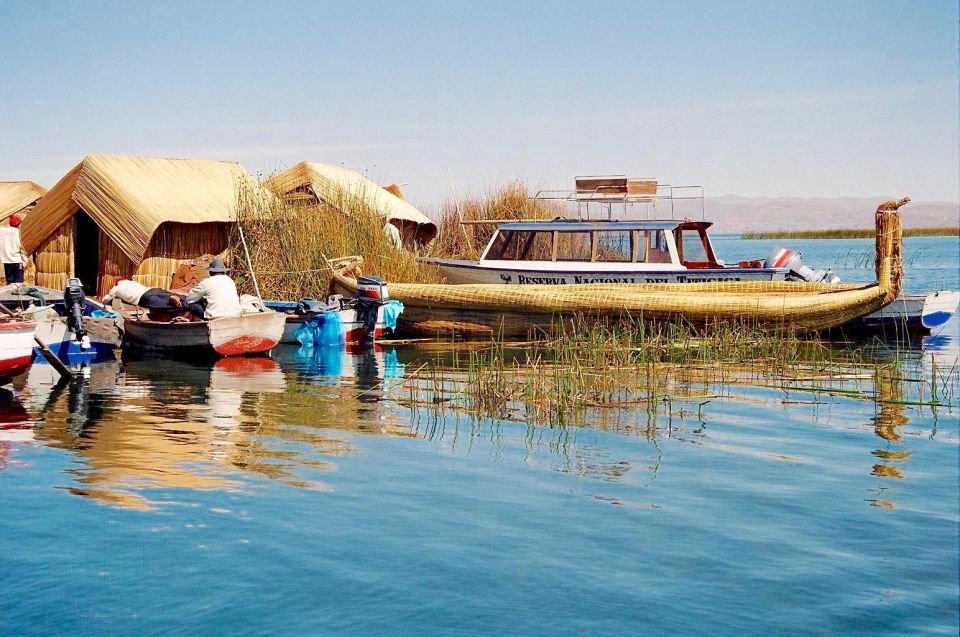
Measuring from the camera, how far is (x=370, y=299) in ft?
61.4

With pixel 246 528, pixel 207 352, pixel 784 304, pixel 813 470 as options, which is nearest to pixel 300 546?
pixel 246 528

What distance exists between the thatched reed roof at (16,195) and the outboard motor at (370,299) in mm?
11253

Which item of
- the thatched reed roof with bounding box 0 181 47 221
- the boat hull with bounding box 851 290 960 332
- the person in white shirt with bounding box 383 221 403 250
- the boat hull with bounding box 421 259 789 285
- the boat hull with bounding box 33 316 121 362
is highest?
the thatched reed roof with bounding box 0 181 47 221

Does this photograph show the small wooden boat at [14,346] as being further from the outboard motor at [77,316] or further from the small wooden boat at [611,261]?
the small wooden boat at [611,261]

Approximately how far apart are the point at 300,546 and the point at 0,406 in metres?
6.85

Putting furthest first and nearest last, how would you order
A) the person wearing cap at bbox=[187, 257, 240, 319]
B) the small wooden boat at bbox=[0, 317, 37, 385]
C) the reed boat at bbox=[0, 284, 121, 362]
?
the person wearing cap at bbox=[187, 257, 240, 319], the reed boat at bbox=[0, 284, 121, 362], the small wooden boat at bbox=[0, 317, 37, 385]

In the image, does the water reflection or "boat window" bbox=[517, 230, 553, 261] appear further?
"boat window" bbox=[517, 230, 553, 261]

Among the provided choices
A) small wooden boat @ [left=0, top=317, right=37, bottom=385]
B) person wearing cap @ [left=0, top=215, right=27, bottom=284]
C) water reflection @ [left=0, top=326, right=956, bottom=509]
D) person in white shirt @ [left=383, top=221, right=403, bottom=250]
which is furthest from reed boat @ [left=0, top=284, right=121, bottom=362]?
person in white shirt @ [left=383, top=221, right=403, bottom=250]

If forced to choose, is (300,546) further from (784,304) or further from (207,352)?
(784,304)

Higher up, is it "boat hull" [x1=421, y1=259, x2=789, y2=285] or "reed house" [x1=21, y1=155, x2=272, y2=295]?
"reed house" [x1=21, y1=155, x2=272, y2=295]

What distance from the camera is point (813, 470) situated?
8.92 m

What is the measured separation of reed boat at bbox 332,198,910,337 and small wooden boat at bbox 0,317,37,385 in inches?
241

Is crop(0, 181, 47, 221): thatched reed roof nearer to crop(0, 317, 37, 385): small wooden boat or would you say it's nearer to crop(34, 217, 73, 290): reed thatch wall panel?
crop(34, 217, 73, 290): reed thatch wall panel

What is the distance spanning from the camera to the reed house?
70.3 ft
